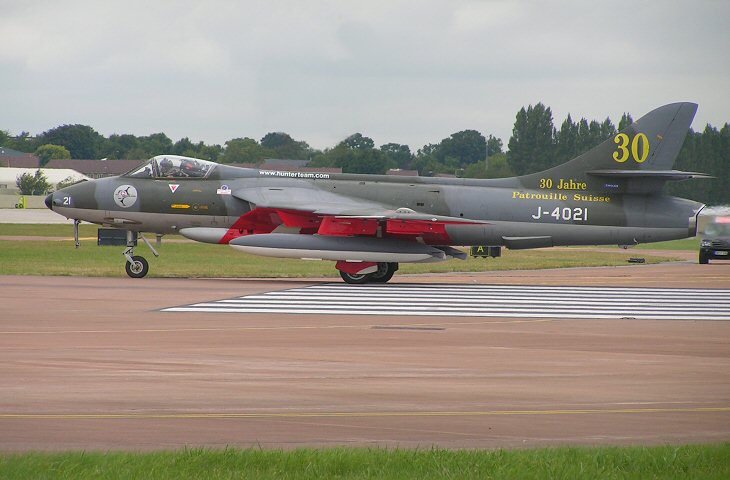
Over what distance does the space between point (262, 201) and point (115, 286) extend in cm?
440

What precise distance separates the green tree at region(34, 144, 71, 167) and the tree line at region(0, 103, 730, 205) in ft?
34.9

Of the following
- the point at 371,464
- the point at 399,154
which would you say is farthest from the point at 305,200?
the point at 399,154

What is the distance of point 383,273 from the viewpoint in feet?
83.6

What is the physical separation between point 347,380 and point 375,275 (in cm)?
1478

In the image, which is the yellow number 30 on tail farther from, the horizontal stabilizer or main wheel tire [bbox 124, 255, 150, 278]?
main wheel tire [bbox 124, 255, 150, 278]

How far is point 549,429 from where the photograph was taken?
27.6 ft

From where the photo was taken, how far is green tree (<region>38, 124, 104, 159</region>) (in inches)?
5714

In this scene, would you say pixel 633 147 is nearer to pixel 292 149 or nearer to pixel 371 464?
pixel 371 464

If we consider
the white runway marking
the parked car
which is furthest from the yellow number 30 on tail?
the parked car

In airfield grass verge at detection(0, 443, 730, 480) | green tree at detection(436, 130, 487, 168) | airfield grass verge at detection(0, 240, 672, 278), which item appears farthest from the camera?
green tree at detection(436, 130, 487, 168)

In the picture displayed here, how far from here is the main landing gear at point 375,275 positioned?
82.4 feet

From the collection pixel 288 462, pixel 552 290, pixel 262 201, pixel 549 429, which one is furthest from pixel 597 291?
pixel 288 462

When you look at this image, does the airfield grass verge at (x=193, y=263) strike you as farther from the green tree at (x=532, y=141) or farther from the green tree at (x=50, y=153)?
the green tree at (x=50, y=153)

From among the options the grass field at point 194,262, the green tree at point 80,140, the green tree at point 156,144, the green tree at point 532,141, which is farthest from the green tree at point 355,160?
the green tree at point 80,140
